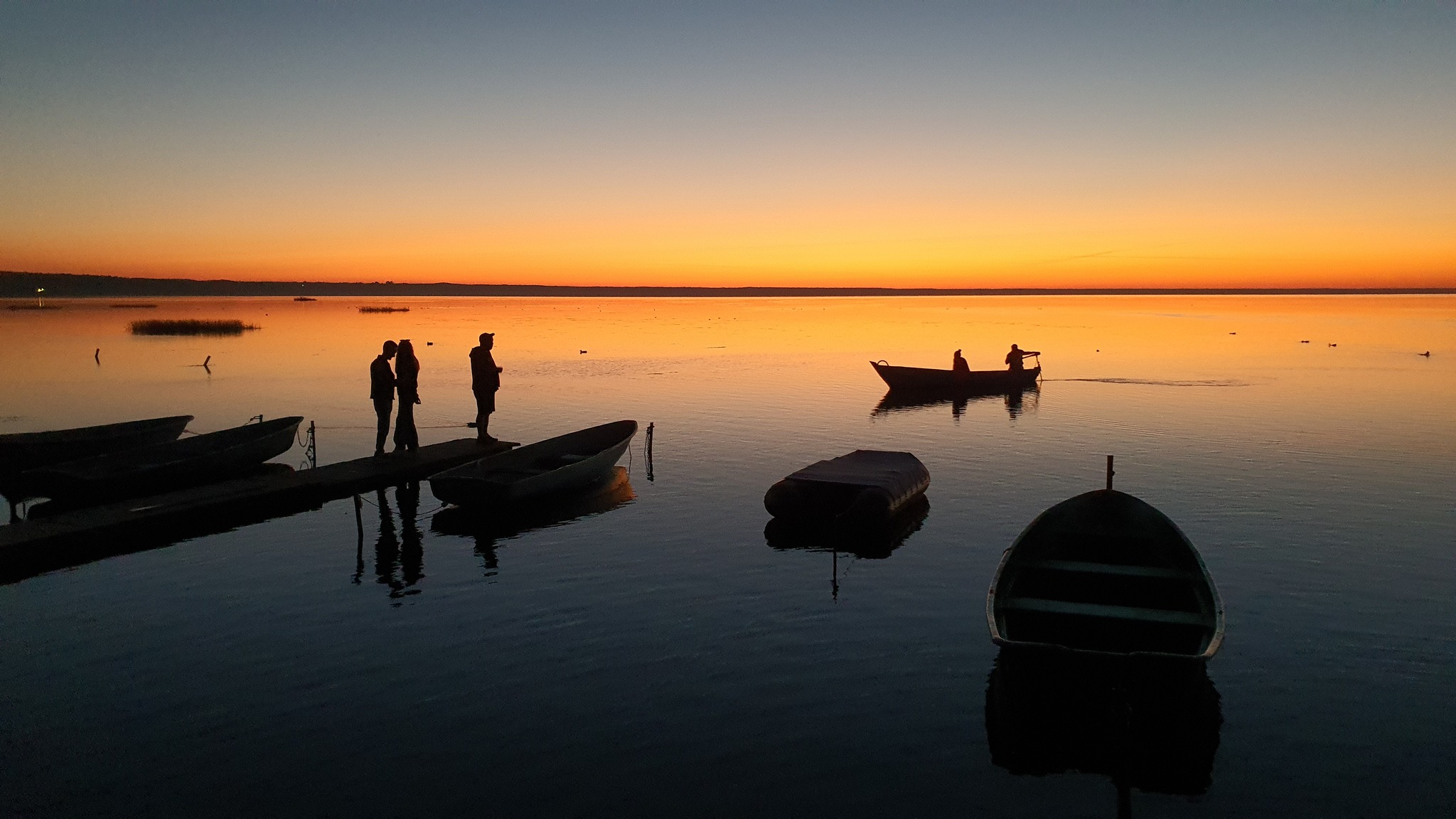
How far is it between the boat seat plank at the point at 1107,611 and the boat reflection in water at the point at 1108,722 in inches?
38.9

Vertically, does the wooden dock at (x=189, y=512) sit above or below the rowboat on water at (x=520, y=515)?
above

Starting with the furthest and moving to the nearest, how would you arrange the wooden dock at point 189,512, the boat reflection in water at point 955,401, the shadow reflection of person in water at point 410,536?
the boat reflection in water at point 955,401, the shadow reflection of person in water at point 410,536, the wooden dock at point 189,512

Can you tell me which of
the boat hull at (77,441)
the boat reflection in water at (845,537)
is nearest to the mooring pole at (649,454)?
the boat reflection in water at (845,537)

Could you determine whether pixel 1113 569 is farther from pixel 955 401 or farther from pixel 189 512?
pixel 955 401

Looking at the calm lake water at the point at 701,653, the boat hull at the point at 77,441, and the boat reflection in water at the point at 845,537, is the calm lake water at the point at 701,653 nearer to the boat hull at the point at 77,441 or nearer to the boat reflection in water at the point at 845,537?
the boat reflection in water at the point at 845,537

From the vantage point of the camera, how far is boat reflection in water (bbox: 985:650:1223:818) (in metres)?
9.22

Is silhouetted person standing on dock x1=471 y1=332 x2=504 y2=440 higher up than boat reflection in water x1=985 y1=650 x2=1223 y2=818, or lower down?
higher up

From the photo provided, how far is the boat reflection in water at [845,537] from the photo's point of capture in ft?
60.2

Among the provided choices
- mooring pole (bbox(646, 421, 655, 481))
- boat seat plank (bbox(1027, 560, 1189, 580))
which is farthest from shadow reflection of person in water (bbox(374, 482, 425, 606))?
boat seat plank (bbox(1027, 560, 1189, 580))

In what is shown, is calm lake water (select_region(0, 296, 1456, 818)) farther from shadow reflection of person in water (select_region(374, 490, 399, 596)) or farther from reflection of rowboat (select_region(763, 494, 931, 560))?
reflection of rowboat (select_region(763, 494, 931, 560))

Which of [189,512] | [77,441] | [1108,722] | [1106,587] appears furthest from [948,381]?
[1108,722]

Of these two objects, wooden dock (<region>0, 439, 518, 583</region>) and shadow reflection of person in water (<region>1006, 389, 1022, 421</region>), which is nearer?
wooden dock (<region>0, 439, 518, 583</region>)

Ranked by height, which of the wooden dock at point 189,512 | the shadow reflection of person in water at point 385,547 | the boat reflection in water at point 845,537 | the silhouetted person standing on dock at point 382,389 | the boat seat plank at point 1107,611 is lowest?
the boat reflection in water at point 845,537

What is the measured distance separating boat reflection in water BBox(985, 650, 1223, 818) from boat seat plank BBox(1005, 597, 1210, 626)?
99cm
